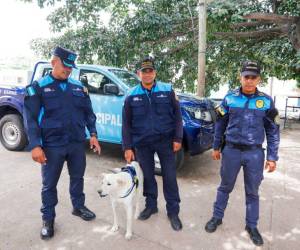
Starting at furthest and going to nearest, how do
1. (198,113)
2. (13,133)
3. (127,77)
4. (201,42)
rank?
(13,133), (201,42), (127,77), (198,113)

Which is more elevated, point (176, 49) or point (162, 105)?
point (176, 49)

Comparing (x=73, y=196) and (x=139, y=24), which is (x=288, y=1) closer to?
(x=139, y=24)

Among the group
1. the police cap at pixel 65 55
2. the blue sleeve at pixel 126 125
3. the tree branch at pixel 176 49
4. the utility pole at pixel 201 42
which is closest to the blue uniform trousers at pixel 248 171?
the blue sleeve at pixel 126 125

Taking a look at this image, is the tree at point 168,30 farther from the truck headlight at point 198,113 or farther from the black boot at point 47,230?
the black boot at point 47,230

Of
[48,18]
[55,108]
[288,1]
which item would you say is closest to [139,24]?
[48,18]

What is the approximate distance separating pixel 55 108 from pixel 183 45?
7926 mm

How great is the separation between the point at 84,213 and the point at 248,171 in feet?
6.21

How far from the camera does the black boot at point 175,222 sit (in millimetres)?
3351

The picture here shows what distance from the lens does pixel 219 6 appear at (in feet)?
26.1

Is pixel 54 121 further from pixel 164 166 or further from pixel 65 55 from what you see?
pixel 164 166

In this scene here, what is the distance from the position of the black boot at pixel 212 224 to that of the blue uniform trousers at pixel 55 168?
4.96 feet

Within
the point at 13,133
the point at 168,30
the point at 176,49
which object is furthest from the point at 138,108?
the point at 176,49

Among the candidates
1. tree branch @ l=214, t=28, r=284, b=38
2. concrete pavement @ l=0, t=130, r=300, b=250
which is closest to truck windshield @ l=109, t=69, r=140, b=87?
Result: concrete pavement @ l=0, t=130, r=300, b=250

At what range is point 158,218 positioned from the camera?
359 centimetres
